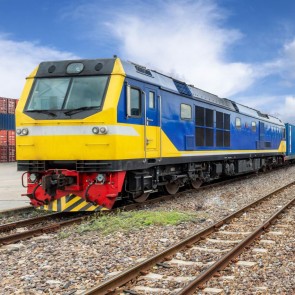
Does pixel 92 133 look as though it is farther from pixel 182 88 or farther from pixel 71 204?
pixel 182 88

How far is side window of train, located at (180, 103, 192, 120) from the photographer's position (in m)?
12.3

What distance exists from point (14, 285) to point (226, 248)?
3.43m

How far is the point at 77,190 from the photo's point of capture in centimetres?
903

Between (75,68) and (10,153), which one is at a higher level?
(75,68)

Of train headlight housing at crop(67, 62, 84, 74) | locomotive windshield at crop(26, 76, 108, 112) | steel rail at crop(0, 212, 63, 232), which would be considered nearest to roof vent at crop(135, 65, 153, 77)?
locomotive windshield at crop(26, 76, 108, 112)

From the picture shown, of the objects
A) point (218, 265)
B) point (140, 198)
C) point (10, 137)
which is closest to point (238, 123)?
point (140, 198)

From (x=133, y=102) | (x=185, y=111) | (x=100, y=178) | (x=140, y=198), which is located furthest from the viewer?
(x=185, y=111)

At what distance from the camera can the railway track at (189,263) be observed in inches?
192

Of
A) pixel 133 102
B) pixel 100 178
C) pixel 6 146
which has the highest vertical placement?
pixel 133 102

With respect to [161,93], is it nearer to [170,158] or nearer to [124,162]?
[170,158]

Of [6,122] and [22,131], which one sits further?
[6,122]

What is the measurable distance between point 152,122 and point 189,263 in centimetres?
502

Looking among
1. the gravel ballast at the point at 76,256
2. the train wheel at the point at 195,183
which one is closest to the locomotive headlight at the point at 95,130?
the gravel ballast at the point at 76,256

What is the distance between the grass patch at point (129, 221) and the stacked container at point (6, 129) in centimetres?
3195
